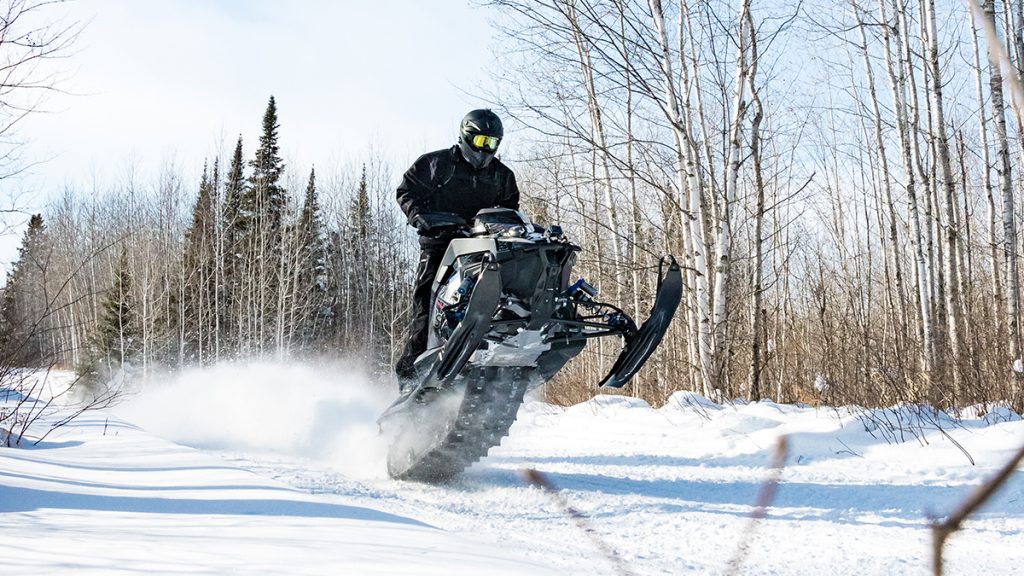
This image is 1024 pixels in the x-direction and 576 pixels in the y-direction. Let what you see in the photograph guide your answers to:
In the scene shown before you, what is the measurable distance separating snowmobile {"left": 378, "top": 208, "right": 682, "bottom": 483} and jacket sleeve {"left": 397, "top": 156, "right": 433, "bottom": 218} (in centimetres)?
41

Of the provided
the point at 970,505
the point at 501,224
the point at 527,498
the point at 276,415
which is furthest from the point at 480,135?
the point at 970,505

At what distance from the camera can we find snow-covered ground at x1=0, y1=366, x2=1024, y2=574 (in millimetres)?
2766

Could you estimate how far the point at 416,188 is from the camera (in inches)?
214

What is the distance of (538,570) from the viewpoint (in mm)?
2709

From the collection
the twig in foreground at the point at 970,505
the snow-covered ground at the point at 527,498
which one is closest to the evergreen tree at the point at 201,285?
the snow-covered ground at the point at 527,498

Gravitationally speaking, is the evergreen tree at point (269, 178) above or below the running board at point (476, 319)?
above

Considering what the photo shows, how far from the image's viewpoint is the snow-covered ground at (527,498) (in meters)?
2.77

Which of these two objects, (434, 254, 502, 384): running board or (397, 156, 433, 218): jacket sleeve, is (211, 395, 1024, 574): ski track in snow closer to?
(434, 254, 502, 384): running board

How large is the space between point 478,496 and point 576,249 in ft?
5.78

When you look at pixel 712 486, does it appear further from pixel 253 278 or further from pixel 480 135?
pixel 253 278

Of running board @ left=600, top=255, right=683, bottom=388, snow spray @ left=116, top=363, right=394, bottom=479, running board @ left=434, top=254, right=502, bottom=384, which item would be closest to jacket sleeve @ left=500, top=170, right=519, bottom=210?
running board @ left=434, top=254, right=502, bottom=384

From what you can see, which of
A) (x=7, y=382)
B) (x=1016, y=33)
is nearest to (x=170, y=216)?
(x=7, y=382)

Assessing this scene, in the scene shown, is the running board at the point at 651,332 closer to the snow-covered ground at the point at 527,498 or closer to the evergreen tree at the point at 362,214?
the snow-covered ground at the point at 527,498

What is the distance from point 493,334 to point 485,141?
1487mm
